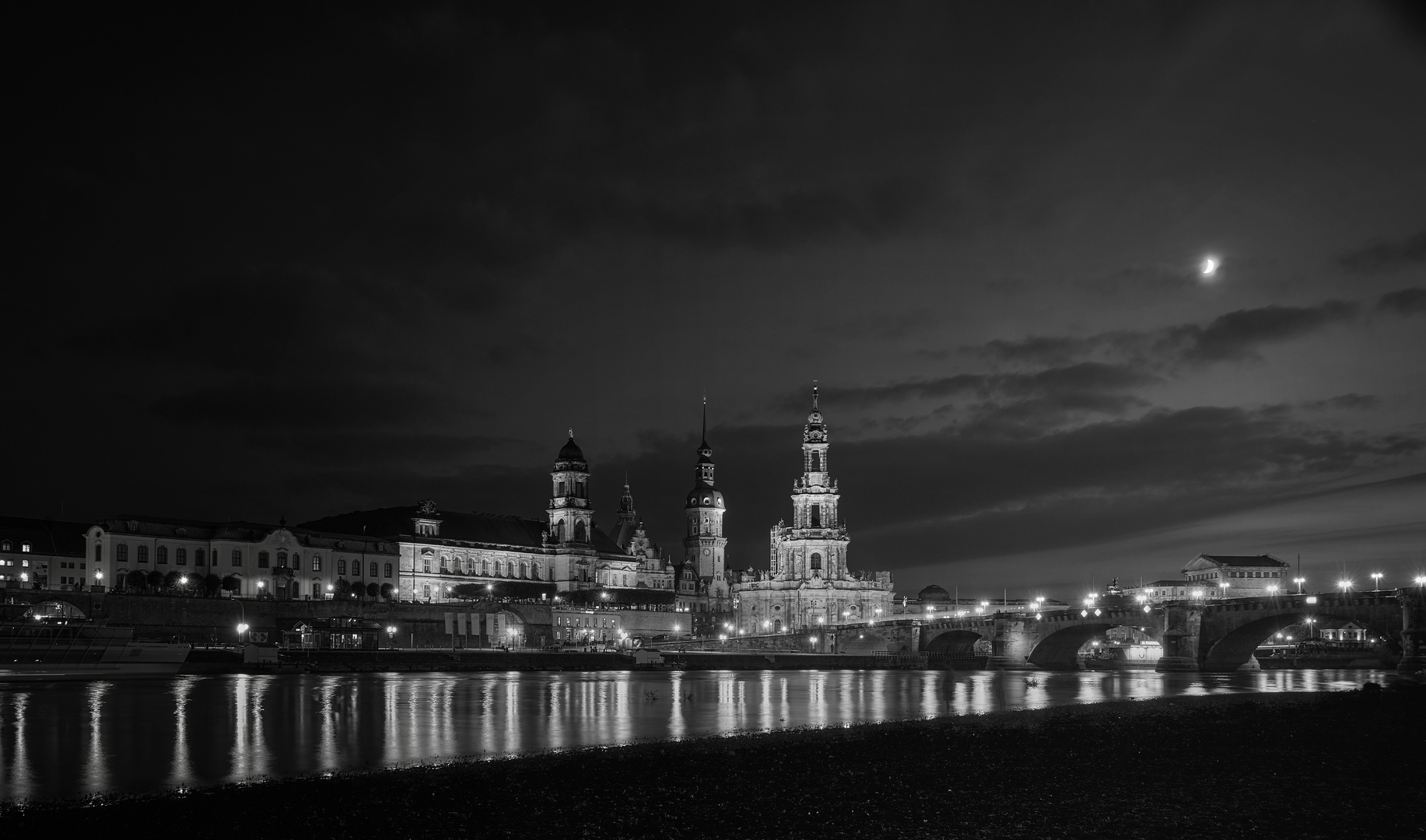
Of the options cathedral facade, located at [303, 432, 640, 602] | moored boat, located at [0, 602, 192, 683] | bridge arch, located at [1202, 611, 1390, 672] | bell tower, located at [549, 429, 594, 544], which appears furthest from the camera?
bell tower, located at [549, 429, 594, 544]

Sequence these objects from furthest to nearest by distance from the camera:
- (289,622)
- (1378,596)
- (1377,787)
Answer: (289,622) < (1378,596) < (1377,787)

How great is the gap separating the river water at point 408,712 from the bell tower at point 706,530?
9604cm

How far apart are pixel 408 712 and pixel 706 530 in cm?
13738

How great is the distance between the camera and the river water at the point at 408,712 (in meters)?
31.6

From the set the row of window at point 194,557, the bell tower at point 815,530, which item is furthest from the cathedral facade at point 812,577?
the row of window at point 194,557

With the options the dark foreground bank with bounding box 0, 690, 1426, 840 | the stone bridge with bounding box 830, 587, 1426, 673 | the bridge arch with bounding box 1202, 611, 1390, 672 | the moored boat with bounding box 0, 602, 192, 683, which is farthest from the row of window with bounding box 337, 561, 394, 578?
the dark foreground bank with bounding box 0, 690, 1426, 840

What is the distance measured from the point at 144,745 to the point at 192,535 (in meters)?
89.4

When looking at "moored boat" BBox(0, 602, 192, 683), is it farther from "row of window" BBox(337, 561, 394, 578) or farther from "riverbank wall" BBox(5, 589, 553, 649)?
"row of window" BBox(337, 561, 394, 578)

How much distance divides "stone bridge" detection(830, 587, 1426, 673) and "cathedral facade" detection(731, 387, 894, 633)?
1480 inches

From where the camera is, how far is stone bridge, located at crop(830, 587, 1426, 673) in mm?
71312

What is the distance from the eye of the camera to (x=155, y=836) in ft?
60.0

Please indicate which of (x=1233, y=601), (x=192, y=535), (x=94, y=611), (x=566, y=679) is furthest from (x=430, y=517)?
(x=1233, y=601)

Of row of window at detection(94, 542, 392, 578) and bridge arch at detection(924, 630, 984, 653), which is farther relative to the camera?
row of window at detection(94, 542, 392, 578)

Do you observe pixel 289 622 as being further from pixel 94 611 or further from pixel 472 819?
pixel 472 819
